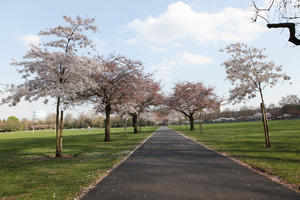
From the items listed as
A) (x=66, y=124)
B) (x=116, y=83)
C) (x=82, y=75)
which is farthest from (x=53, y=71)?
(x=66, y=124)

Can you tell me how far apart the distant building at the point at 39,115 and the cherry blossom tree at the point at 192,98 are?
14407cm

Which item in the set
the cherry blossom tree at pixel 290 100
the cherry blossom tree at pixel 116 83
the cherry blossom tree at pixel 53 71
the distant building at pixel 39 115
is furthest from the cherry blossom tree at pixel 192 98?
the distant building at pixel 39 115

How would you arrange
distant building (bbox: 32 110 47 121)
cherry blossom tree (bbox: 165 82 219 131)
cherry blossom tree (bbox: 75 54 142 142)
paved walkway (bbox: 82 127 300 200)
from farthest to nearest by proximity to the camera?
distant building (bbox: 32 110 47 121) → cherry blossom tree (bbox: 165 82 219 131) → cherry blossom tree (bbox: 75 54 142 142) → paved walkway (bbox: 82 127 300 200)

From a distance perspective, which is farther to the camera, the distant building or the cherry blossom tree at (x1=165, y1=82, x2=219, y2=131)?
the distant building

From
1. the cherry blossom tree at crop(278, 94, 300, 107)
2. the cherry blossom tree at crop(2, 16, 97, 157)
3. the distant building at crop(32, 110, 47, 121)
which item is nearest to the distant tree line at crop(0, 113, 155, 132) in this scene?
the distant building at crop(32, 110, 47, 121)

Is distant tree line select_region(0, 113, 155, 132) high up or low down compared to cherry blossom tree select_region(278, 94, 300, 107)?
down

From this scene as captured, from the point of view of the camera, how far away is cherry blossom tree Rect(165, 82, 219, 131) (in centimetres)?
4028

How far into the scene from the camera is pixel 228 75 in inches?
625

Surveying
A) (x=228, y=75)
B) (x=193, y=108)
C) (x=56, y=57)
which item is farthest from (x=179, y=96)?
(x=56, y=57)

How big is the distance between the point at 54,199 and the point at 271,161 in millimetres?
8186

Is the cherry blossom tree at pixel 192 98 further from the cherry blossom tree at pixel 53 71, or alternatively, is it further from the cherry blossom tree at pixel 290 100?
the cherry blossom tree at pixel 290 100

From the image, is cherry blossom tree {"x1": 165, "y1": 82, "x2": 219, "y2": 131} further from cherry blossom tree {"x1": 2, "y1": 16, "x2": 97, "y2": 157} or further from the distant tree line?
the distant tree line

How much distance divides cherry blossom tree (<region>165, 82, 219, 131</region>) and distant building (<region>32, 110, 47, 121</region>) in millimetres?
144070

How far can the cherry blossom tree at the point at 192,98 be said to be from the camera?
40281 mm
